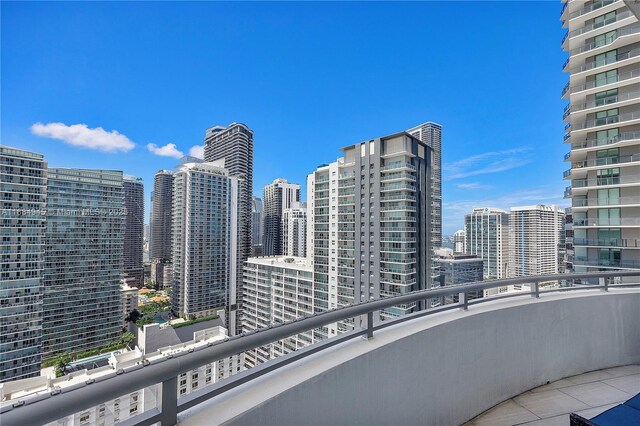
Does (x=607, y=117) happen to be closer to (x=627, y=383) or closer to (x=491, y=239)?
(x=627, y=383)

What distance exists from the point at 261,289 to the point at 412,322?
27.9 m

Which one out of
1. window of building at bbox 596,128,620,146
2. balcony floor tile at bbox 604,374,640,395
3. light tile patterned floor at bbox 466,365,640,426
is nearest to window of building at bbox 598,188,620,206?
window of building at bbox 596,128,620,146

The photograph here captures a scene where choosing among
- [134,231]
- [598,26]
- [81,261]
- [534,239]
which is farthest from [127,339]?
[534,239]

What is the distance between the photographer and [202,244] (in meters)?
40.0

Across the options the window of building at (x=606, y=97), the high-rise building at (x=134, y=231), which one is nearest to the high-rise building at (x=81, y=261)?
the high-rise building at (x=134, y=231)

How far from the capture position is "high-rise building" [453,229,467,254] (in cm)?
4985

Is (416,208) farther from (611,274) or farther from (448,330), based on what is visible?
(448,330)

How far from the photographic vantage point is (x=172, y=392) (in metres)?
0.87

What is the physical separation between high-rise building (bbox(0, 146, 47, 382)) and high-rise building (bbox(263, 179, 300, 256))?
130 feet

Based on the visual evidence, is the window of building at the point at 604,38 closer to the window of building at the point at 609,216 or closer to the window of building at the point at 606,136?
the window of building at the point at 606,136

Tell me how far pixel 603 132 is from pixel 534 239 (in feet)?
117

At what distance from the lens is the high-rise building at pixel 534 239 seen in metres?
43.3

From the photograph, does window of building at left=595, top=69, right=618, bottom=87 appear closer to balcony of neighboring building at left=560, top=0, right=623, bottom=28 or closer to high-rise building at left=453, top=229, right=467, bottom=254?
balcony of neighboring building at left=560, top=0, right=623, bottom=28

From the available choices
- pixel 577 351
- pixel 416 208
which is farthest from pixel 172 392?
pixel 416 208
